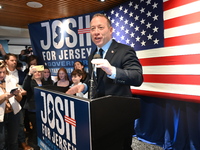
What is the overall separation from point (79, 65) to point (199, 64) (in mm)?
1902

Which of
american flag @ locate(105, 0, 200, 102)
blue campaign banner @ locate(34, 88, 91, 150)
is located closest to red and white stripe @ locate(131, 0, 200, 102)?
american flag @ locate(105, 0, 200, 102)

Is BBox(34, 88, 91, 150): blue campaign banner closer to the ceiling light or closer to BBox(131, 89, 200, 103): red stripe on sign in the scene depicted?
BBox(131, 89, 200, 103): red stripe on sign

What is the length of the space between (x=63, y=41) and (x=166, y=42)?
6.82ft

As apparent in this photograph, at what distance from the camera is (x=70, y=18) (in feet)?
10.2

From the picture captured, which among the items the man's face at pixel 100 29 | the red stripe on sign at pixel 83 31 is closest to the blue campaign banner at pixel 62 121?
the man's face at pixel 100 29

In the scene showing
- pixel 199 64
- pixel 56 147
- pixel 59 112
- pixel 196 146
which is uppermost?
pixel 199 64

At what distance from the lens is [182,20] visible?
182cm

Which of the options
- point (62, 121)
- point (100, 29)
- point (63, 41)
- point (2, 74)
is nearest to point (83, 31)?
point (63, 41)

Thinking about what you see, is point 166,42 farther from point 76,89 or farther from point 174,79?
point 76,89

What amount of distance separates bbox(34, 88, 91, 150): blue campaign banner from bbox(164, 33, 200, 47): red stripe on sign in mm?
1620

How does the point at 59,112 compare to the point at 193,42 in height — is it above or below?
below

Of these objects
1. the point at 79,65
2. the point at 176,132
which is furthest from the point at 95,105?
the point at 79,65

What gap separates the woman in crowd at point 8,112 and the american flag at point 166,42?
1669 millimetres

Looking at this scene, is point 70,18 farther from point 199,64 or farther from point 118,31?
point 199,64
